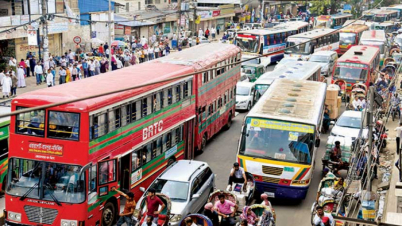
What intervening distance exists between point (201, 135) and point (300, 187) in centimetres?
600

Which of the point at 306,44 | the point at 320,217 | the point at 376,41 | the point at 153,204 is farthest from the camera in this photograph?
the point at 376,41

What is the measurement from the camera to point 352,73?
32.6 metres

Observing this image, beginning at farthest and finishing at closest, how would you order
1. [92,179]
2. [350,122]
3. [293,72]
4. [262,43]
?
[262,43] → [293,72] → [350,122] → [92,179]

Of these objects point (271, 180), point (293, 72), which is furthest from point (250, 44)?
point (271, 180)

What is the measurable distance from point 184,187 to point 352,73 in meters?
19.6

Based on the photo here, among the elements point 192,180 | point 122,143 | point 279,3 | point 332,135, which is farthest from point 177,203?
point 279,3

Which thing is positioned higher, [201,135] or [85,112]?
[85,112]

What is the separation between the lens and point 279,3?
95.1 metres

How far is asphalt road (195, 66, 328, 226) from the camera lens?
1708cm

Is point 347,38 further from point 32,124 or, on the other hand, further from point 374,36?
point 32,124

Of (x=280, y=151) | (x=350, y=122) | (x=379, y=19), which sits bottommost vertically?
(x=350, y=122)

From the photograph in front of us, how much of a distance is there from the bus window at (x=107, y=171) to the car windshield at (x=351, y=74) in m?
20.4

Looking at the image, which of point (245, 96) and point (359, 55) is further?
point (359, 55)

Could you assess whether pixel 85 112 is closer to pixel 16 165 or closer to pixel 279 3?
pixel 16 165
